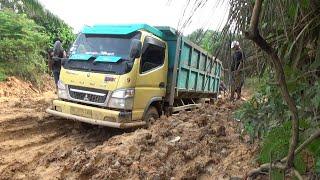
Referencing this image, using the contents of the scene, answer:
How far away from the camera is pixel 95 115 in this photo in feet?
25.7

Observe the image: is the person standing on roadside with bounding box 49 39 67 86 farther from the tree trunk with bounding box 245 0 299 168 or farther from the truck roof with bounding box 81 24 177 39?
the tree trunk with bounding box 245 0 299 168

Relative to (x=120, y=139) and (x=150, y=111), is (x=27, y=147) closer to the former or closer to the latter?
(x=120, y=139)

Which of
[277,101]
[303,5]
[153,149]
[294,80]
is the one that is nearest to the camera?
[303,5]

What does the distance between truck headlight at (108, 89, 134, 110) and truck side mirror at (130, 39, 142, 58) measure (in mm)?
635

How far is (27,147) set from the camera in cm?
756

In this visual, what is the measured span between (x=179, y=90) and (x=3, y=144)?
12.5ft

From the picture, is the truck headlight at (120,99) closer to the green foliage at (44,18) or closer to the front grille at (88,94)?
the front grille at (88,94)

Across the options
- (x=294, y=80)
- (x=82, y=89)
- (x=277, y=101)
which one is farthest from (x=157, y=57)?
(x=294, y=80)

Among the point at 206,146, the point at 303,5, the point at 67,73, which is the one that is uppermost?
the point at 303,5

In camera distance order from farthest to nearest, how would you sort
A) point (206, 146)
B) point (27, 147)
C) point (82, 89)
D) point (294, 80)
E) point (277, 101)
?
point (82, 89) → point (27, 147) → point (206, 146) → point (277, 101) → point (294, 80)

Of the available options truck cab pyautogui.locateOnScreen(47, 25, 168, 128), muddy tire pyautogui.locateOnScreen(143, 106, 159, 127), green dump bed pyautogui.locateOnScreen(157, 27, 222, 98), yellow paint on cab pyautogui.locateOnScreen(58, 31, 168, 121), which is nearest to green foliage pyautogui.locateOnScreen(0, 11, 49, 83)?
green dump bed pyautogui.locateOnScreen(157, 27, 222, 98)

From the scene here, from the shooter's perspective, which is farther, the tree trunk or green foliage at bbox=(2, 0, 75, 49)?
green foliage at bbox=(2, 0, 75, 49)

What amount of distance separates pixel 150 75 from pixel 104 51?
956 millimetres

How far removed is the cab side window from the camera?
27.0ft
